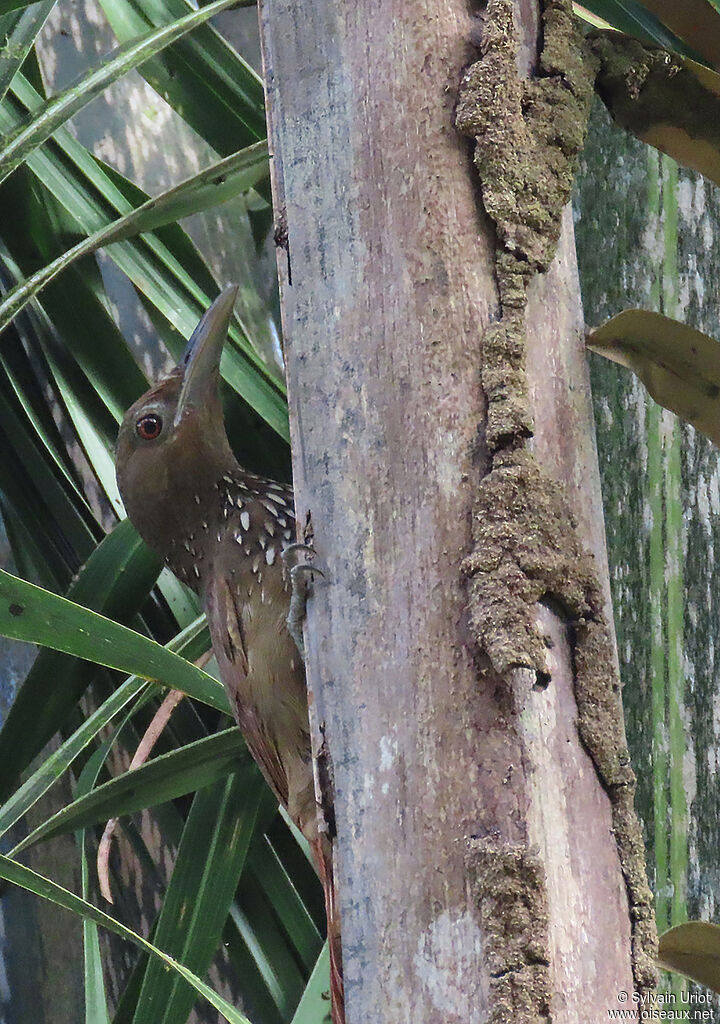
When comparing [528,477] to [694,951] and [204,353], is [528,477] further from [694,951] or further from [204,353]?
[204,353]

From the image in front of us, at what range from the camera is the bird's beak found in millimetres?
1572

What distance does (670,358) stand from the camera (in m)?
0.85

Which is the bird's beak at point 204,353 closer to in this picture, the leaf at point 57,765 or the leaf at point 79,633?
the leaf at point 57,765

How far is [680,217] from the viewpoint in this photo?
1.34 m

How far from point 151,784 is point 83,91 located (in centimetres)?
93

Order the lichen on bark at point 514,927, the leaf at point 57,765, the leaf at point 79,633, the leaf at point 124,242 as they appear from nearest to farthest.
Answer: the lichen on bark at point 514,927
the leaf at point 79,633
the leaf at point 57,765
the leaf at point 124,242

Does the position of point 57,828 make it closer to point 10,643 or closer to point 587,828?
point 587,828

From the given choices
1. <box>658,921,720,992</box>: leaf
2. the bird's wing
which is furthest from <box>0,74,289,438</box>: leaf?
<box>658,921,720,992</box>: leaf

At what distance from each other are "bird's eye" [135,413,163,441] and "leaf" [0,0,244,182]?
0.41 meters

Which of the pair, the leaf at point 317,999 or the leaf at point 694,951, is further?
the leaf at point 317,999

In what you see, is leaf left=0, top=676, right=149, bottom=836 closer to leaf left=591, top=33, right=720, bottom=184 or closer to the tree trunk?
the tree trunk

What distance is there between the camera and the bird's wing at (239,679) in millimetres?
1479

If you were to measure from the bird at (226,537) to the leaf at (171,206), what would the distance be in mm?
154

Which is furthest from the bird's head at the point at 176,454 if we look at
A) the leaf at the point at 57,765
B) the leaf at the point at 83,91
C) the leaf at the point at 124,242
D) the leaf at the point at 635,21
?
the leaf at the point at 635,21
